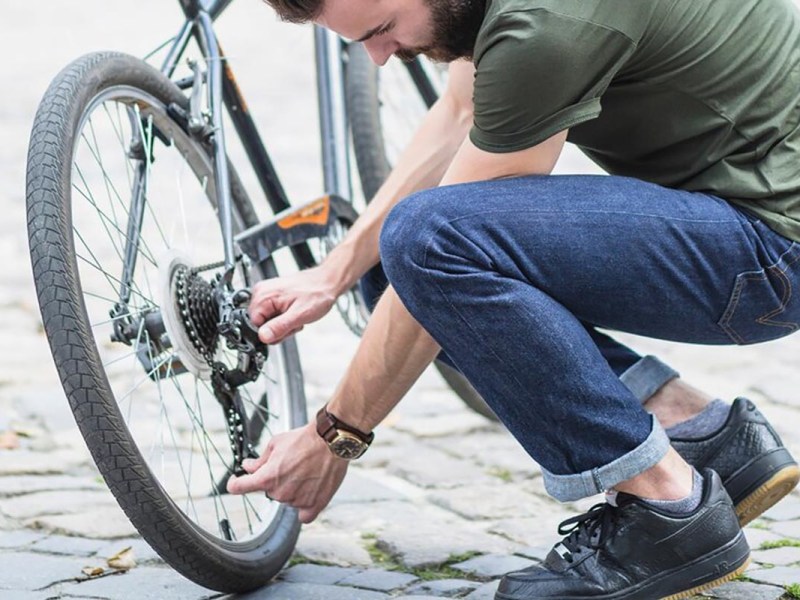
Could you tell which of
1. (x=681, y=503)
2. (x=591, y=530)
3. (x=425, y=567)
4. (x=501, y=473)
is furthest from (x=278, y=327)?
(x=501, y=473)

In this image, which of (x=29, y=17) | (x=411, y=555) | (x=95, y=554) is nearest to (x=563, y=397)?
(x=411, y=555)

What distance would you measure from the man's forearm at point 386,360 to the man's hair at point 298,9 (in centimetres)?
42

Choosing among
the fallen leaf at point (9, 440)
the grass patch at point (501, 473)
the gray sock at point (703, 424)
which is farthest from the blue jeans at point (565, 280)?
the fallen leaf at point (9, 440)

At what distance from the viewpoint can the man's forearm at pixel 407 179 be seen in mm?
2359

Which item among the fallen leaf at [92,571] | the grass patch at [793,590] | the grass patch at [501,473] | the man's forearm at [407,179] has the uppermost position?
the man's forearm at [407,179]

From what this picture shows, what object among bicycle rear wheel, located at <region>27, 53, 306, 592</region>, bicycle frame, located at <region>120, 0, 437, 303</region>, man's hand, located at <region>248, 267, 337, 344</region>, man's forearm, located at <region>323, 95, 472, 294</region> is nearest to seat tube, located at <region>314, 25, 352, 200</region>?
bicycle frame, located at <region>120, 0, 437, 303</region>

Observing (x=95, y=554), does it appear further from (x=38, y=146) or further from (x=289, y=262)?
(x=289, y=262)

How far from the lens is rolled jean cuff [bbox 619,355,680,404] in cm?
234

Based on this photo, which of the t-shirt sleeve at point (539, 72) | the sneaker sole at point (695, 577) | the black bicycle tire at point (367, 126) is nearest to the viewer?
the t-shirt sleeve at point (539, 72)

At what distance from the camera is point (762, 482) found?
217 centimetres

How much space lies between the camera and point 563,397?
1.89 metres

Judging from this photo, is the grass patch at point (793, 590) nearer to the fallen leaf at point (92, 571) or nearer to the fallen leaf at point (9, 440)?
the fallen leaf at point (92, 571)

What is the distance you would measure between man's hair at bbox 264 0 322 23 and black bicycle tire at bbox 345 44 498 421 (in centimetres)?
130

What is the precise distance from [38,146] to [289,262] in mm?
2900
